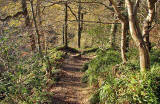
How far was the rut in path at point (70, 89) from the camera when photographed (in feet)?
19.9

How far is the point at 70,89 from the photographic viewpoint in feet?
23.0

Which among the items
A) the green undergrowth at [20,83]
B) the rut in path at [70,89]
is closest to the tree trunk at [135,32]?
the green undergrowth at [20,83]

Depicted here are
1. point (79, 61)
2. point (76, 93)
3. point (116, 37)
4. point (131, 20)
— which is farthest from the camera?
point (79, 61)

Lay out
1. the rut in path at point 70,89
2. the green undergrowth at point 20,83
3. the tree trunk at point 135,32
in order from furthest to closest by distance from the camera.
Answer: the rut in path at point 70,89 → the green undergrowth at point 20,83 → the tree trunk at point 135,32

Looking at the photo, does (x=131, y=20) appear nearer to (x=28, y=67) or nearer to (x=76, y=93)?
(x=28, y=67)

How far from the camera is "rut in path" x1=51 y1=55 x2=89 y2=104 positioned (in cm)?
607

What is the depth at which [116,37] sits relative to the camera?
9.45m

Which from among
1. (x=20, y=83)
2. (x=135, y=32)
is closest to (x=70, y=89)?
(x=20, y=83)

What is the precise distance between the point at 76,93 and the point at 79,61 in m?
4.90

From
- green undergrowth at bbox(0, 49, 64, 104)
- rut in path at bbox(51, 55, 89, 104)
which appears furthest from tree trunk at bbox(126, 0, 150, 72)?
rut in path at bbox(51, 55, 89, 104)

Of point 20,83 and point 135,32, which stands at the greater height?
point 135,32

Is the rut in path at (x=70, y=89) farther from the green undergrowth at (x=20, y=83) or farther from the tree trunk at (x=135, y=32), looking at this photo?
the tree trunk at (x=135, y=32)

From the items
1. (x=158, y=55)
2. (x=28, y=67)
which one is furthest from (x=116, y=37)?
(x=28, y=67)

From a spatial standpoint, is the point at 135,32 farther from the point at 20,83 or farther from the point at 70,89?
the point at 70,89
